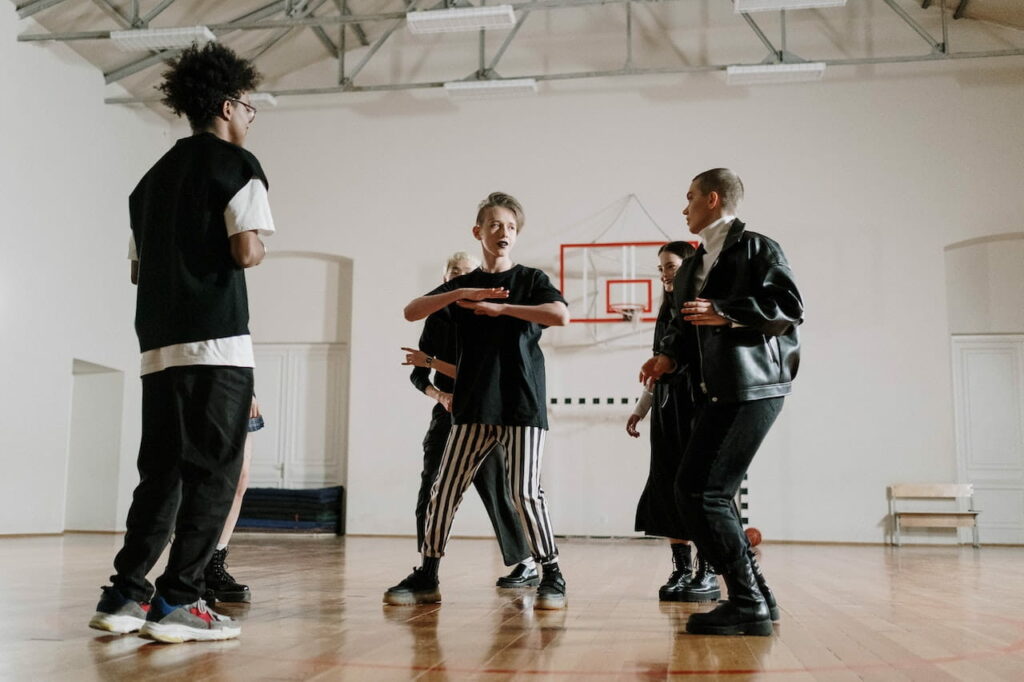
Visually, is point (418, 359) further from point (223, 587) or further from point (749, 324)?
point (749, 324)

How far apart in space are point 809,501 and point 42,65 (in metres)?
8.39

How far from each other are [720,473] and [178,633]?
149 centimetres

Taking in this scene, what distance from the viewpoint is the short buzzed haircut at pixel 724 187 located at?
9.88ft

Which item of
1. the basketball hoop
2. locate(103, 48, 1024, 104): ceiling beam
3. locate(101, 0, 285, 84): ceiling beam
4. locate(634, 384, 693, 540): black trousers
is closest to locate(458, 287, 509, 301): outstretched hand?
locate(634, 384, 693, 540): black trousers

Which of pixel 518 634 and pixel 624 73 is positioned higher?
pixel 624 73

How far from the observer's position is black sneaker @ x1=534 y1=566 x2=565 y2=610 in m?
3.31

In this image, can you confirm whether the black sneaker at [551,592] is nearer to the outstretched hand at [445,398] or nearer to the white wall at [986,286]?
the outstretched hand at [445,398]

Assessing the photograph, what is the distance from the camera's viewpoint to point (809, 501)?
31.1ft

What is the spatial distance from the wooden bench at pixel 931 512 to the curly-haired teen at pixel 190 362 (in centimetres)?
Result: 798

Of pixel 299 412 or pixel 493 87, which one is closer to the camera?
pixel 493 87

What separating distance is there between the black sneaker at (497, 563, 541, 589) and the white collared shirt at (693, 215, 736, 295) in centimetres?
173

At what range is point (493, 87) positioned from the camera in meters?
9.52

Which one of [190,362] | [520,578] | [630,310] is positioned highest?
[630,310]

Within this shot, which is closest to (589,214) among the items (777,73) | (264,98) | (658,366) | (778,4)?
(777,73)
